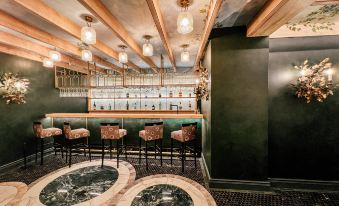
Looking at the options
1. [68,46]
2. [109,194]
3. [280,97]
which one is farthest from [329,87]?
[68,46]

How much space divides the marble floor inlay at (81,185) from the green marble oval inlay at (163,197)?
21.4 inches

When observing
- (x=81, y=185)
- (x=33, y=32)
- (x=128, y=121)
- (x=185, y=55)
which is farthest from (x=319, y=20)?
(x=81, y=185)

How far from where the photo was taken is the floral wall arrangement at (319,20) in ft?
9.47

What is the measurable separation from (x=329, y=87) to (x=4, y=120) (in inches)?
302

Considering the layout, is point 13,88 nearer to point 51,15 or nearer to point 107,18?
point 51,15

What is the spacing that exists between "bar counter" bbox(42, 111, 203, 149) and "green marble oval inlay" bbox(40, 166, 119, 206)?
1415 mm

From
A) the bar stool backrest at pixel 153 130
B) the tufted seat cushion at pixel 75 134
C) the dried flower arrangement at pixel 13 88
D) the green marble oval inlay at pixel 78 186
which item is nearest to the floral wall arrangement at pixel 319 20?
the bar stool backrest at pixel 153 130

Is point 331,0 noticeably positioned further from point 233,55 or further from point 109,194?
point 109,194

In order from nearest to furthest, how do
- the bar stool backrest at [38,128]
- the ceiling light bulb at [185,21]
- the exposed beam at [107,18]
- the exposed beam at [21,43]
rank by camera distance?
the ceiling light bulb at [185,21], the exposed beam at [107,18], the exposed beam at [21,43], the bar stool backrest at [38,128]

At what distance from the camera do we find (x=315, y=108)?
358 centimetres

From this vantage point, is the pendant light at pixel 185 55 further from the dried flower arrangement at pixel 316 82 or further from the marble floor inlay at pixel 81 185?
the marble floor inlay at pixel 81 185

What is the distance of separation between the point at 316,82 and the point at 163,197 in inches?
149

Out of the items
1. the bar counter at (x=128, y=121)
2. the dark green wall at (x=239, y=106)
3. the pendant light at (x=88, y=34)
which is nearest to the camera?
the pendant light at (x=88, y=34)

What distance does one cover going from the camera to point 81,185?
12.3ft
